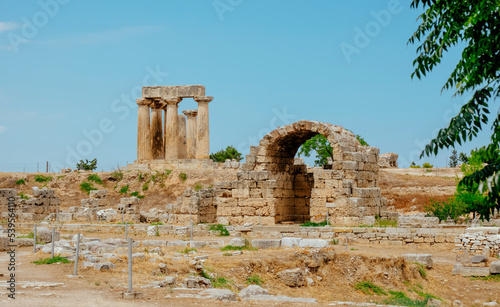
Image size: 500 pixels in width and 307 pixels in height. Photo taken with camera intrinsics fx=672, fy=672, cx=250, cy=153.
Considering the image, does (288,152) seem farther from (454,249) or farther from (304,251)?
(304,251)

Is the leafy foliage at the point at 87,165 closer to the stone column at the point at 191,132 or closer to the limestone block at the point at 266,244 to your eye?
the stone column at the point at 191,132

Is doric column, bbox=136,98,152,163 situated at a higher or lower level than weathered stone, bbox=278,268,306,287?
higher

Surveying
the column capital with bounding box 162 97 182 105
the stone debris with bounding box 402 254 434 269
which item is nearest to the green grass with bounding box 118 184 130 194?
the column capital with bounding box 162 97 182 105

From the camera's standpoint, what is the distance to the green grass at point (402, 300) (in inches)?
584

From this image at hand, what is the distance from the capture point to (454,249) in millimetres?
21469

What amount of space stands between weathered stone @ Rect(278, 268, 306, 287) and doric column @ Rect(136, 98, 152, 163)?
33.3 m

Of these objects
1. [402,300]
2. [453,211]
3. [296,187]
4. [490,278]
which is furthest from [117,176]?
[402,300]

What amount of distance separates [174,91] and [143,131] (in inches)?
147

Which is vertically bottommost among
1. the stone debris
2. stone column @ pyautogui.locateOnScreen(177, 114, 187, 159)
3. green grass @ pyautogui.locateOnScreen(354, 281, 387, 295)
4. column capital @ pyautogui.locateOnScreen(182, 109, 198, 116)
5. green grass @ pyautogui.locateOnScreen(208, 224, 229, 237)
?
green grass @ pyautogui.locateOnScreen(354, 281, 387, 295)

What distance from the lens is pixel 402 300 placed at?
15.3 metres

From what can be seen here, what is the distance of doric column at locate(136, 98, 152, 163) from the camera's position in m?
47.6

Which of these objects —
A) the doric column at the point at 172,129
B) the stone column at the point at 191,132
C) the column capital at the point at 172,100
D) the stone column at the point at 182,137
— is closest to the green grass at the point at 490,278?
the doric column at the point at 172,129

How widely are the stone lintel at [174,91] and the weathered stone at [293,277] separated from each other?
32.1 meters

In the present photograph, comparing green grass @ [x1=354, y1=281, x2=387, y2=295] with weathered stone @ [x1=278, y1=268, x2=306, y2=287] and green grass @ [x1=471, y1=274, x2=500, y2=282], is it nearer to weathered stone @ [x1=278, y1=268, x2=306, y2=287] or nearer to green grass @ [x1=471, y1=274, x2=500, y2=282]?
weathered stone @ [x1=278, y1=268, x2=306, y2=287]
